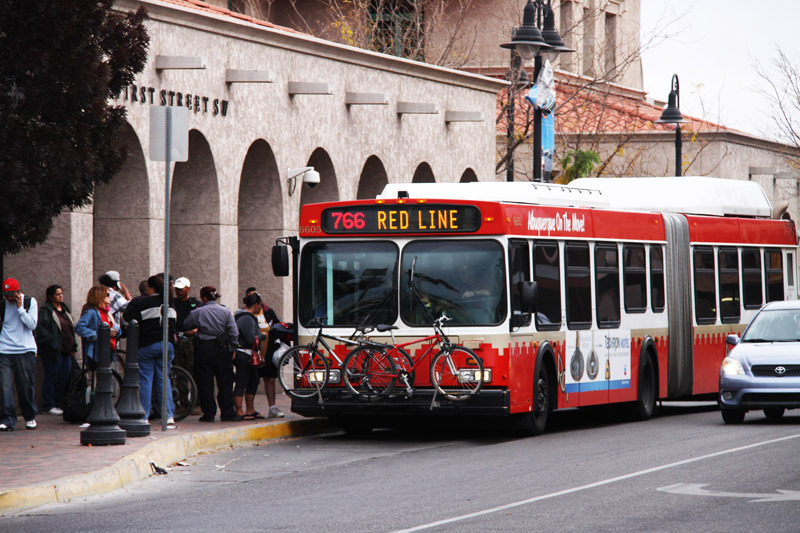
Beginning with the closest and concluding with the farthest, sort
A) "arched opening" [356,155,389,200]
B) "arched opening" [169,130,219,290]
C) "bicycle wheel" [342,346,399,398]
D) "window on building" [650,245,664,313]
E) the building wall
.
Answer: "bicycle wheel" [342,346,399,398]
the building wall
"window on building" [650,245,664,313]
"arched opening" [169,130,219,290]
"arched opening" [356,155,389,200]

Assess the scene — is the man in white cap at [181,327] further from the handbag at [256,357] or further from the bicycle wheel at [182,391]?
the handbag at [256,357]

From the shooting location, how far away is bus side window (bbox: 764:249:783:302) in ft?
77.7

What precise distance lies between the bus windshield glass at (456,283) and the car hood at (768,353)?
13.7 ft

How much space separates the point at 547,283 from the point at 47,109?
6.21 metres

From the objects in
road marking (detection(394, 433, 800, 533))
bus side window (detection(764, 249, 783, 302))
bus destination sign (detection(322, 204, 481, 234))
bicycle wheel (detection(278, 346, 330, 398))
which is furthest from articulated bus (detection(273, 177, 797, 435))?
bus side window (detection(764, 249, 783, 302))

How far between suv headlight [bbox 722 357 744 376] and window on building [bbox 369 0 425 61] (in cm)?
1920

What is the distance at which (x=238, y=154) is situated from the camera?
72.4ft

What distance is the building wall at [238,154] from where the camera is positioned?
64.5 feet

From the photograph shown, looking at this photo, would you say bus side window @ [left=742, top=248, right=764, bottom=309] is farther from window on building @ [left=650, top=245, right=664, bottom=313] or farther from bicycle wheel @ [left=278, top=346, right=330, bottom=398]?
bicycle wheel @ [left=278, top=346, right=330, bottom=398]

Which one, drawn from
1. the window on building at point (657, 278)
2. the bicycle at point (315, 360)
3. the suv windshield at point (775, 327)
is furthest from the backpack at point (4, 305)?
the suv windshield at point (775, 327)

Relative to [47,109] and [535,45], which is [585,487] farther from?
[535,45]

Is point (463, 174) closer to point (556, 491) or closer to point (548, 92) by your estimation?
point (548, 92)

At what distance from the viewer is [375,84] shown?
2652 cm

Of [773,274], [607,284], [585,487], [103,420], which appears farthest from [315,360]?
[773,274]
